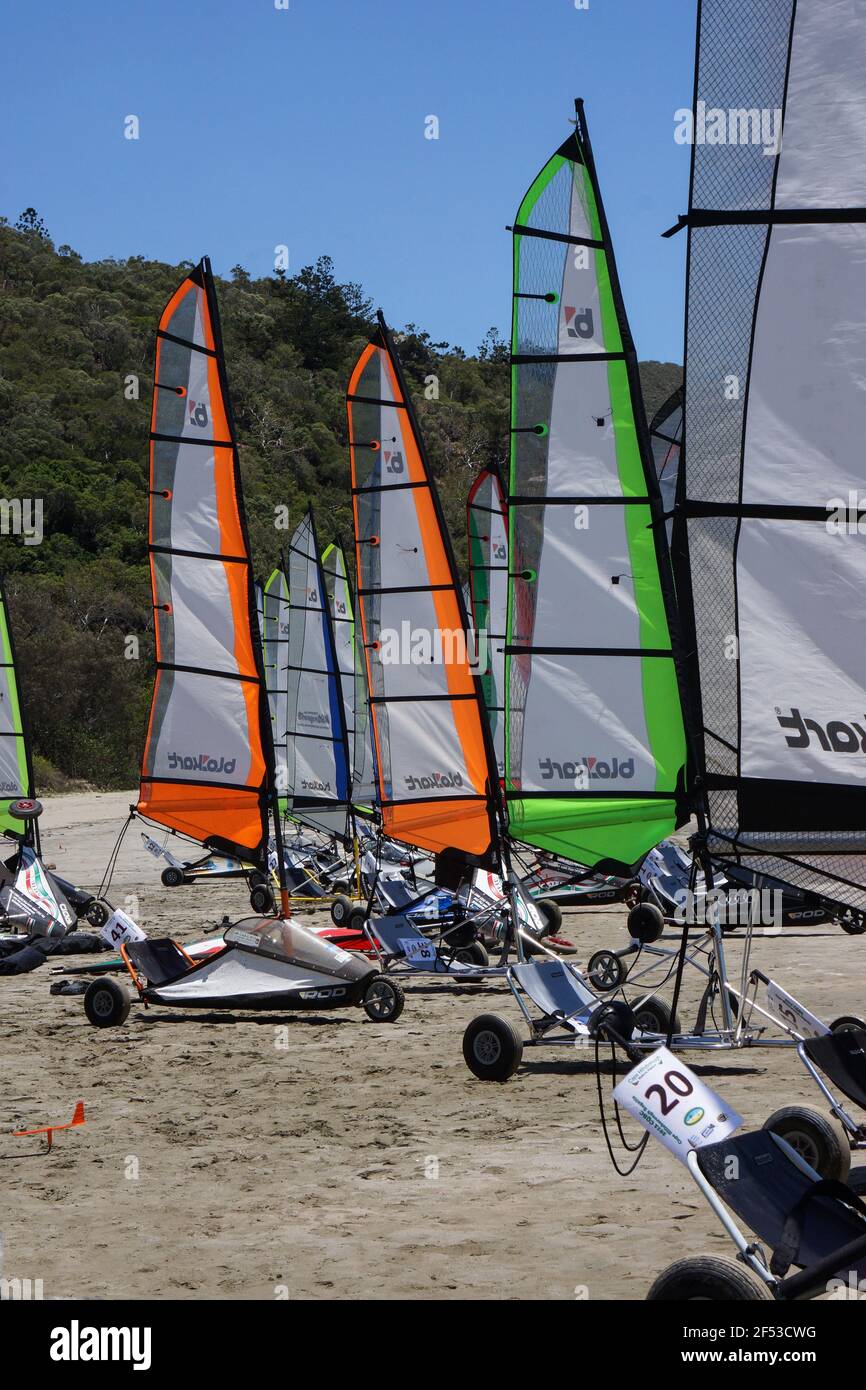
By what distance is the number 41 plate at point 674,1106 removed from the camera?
4773mm

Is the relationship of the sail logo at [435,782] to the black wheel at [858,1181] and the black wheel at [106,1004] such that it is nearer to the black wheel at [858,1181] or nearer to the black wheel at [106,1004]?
the black wheel at [106,1004]

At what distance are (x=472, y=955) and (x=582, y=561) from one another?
379 centimetres

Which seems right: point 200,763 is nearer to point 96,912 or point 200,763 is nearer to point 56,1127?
point 96,912

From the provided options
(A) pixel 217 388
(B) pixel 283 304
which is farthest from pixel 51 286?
(A) pixel 217 388

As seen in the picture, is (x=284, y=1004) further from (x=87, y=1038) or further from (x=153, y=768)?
(x=153, y=768)

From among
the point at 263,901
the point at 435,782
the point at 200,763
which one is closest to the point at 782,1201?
the point at 435,782

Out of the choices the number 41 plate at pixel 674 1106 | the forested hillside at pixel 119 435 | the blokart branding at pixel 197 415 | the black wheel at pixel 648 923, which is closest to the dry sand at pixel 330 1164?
the number 41 plate at pixel 674 1106

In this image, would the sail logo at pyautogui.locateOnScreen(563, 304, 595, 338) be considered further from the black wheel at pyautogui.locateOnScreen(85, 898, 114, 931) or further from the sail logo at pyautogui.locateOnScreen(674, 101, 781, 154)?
the black wheel at pyautogui.locateOnScreen(85, 898, 114, 931)

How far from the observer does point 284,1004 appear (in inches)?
455

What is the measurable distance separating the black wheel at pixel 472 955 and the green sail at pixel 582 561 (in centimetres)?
197

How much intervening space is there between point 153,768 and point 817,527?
35.7 ft

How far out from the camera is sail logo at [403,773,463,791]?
47.6 feet

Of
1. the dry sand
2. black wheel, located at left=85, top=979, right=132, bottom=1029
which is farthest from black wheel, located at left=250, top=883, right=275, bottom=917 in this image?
black wheel, located at left=85, top=979, right=132, bottom=1029
